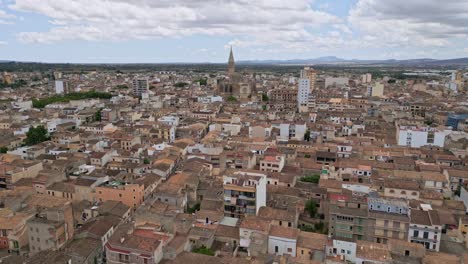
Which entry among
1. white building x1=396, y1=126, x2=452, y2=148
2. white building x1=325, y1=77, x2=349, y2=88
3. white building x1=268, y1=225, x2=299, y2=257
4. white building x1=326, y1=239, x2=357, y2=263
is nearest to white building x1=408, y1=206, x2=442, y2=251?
white building x1=326, y1=239, x2=357, y2=263

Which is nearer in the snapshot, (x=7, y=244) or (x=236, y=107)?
(x=7, y=244)

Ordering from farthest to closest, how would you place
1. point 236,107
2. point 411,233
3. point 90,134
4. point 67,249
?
point 236,107 < point 90,134 < point 411,233 < point 67,249

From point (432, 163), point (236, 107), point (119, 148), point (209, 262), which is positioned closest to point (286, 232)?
point (209, 262)

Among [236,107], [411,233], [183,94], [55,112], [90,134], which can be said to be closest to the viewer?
[411,233]

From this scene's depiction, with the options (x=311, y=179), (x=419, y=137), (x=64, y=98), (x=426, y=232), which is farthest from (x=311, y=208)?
(x=64, y=98)

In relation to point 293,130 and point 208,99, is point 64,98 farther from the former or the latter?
point 293,130

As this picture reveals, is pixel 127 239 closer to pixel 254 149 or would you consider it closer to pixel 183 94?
pixel 254 149
